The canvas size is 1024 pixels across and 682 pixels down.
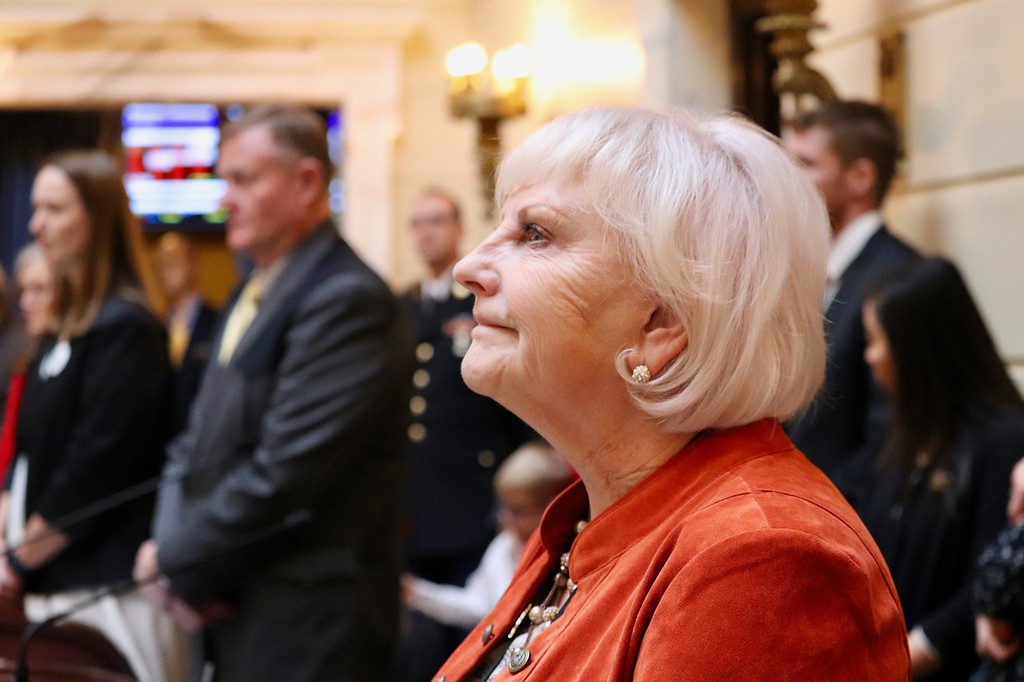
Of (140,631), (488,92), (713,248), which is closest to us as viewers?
(713,248)

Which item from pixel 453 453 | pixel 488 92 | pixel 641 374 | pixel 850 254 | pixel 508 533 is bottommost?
pixel 453 453

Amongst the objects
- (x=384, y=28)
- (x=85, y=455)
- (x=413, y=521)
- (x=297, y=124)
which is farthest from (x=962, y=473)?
(x=384, y=28)

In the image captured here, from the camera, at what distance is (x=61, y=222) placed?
3271mm

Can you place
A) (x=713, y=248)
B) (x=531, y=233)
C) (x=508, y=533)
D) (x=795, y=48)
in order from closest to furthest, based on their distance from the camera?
(x=713, y=248)
(x=531, y=233)
(x=795, y=48)
(x=508, y=533)

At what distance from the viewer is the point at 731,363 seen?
138cm

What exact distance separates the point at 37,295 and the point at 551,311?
2642 millimetres

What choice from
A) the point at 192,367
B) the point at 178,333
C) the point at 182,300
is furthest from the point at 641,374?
the point at 182,300

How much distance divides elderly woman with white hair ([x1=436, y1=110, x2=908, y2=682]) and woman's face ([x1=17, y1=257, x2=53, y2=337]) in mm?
2197

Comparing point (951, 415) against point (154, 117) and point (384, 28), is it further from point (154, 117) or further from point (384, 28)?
point (154, 117)

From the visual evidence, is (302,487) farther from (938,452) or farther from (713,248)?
(713,248)

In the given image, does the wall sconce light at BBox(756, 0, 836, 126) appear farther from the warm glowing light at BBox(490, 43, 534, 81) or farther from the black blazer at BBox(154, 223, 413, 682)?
the warm glowing light at BBox(490, 43, 534, 81)

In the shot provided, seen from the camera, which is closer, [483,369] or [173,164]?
[483,369]

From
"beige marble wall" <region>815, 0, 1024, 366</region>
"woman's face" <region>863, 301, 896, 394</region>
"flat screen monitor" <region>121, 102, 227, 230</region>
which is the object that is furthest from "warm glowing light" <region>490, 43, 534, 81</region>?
"flat screen monitor" <region>121, 102, 227, 230</region>

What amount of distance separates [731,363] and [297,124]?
186cm
